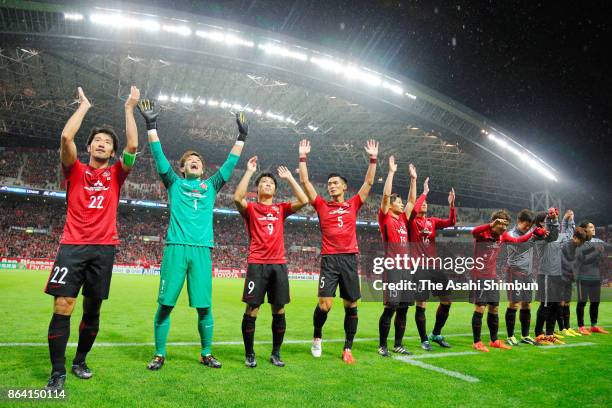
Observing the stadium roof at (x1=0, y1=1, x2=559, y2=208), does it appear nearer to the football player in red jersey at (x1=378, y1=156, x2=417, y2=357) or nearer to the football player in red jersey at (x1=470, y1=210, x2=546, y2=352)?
the football player in red jersey at (x1=378, y1=156, x2=417, y2=357)

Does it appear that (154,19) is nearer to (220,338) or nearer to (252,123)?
(252,123)

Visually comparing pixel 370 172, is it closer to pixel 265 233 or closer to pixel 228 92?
pixel 265 233

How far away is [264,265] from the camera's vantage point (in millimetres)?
5008

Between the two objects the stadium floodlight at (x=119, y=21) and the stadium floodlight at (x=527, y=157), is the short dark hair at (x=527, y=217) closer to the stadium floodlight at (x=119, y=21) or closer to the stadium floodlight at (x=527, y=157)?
the stadium floodlight at (x=119, y=21)

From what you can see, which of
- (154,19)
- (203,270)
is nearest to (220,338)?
(203,270)

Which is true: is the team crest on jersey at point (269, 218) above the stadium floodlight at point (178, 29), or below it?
below

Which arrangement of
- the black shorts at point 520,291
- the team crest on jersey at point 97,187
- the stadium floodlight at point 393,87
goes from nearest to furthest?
the team crest on jersey at point 97,187 < the black shorts at point 520,291 < the stadium floodlight at point 393,87

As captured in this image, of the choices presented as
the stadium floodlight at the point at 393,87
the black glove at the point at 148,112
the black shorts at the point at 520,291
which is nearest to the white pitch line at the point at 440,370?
the black shorts at the point at 520,291

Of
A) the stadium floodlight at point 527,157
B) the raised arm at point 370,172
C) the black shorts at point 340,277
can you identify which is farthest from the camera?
the stadium floodlight at point 527,157

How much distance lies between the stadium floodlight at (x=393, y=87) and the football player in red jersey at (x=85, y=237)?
19610 mm

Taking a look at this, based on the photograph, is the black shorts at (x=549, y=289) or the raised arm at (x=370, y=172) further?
the black shorts at (x=549, y=289)

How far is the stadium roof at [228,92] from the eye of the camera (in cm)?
1778

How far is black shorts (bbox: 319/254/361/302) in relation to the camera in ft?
17.6

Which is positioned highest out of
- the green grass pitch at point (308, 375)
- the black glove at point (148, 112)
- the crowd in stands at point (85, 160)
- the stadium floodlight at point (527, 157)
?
the stadium floodlight at point (527, 157)
